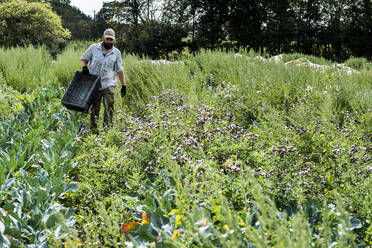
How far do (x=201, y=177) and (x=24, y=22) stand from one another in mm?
17875

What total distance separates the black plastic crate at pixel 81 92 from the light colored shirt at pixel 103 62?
0.54ft

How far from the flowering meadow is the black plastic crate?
1.12 ft

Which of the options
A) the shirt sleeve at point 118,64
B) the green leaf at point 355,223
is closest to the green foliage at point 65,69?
the shirt sleeve at point 118,64

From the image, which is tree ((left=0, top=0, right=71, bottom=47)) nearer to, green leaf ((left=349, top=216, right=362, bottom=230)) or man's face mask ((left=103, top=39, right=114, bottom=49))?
man's face mask ((left=103, top=39, right=114, bottom=49))

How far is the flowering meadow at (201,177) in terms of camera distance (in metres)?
1.88

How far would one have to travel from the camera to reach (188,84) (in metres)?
5.75

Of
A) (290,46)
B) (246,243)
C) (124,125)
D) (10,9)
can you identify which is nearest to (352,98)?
(124,125)

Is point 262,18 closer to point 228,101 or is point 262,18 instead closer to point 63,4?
point 228,101

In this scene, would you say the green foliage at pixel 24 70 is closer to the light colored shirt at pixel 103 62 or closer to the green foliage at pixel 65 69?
the green foliage at pixel 65 69

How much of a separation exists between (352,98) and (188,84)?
2628 millimetres

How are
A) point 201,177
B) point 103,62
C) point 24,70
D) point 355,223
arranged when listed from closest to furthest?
point 355,223 → point 201,177 → point 103,62 → point 24,70

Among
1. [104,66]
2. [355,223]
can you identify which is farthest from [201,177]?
[104,66]

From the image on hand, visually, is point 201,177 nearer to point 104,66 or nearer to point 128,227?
point 128,227

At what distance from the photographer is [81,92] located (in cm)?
512
